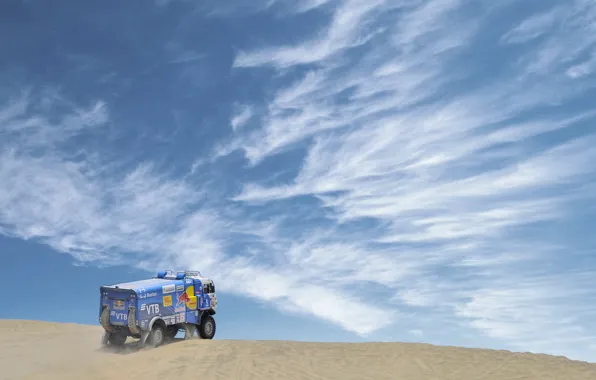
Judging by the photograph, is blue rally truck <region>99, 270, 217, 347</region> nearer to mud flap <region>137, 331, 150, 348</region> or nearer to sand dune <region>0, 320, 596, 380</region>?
mud flap <region>137, 331, 150, 348</region>

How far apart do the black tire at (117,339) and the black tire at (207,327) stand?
14.2 ft

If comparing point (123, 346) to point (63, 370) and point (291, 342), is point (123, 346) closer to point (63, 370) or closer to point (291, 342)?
point (63, 370)

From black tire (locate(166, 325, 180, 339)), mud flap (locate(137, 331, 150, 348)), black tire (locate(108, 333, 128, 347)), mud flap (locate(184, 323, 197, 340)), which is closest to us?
mud flap (locate(137, 331, 150, 348))

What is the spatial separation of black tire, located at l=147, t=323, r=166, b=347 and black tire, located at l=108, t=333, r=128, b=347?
72.2 inches

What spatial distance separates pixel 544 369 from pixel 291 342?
492 inches

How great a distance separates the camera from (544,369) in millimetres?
24312

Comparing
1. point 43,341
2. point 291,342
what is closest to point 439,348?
point 291,342

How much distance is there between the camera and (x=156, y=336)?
1083 inches

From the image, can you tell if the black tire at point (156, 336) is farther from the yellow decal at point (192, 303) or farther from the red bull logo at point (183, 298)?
the yellow decal at point (192, 303)

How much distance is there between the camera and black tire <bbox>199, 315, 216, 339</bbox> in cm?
3078

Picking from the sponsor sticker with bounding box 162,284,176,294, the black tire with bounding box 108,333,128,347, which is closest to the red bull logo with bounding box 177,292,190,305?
the sponsor sticker with bounding box 162,284,176,294

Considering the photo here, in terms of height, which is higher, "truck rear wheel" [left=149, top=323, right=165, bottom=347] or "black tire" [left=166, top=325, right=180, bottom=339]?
"black tire" [left=166, top=325, right=180, bottom=339]

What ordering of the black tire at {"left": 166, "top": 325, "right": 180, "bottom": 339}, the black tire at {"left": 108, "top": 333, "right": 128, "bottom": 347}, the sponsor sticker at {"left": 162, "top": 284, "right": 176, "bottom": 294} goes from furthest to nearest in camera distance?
the black tire at {"left": 166, "top": 325, "right": 180, "bottom": 339}
the sponsor sticker at {"left": 162, "top": 284, "right": 176, "bottom": 294}
the black tire at {"left": 108, "top": 333, "right": 128, "bottom": 347}

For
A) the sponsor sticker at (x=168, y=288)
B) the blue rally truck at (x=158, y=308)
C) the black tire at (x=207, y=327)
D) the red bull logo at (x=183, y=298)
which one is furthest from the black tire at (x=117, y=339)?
the black tire at (x=207, y=327)
